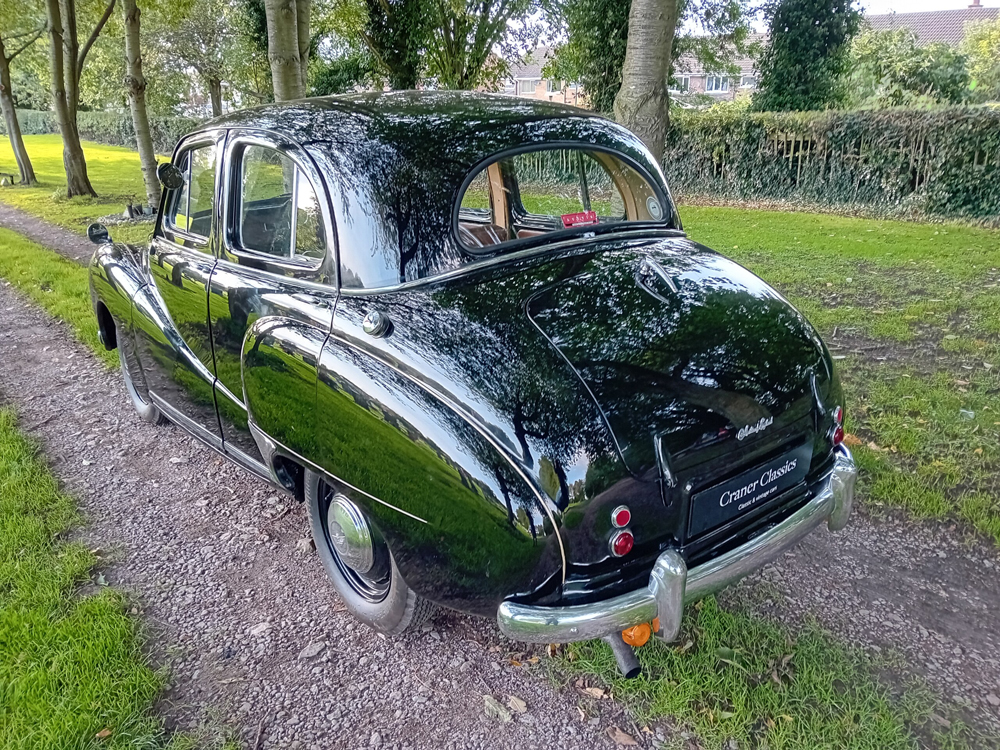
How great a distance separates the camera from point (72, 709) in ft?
8.02

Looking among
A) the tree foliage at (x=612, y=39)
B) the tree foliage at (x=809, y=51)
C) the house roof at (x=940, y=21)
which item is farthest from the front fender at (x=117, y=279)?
the house roof at (x=940, y=21)

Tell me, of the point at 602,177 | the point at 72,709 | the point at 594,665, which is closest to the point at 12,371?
the point at 72,709

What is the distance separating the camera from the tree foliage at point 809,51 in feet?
51.3

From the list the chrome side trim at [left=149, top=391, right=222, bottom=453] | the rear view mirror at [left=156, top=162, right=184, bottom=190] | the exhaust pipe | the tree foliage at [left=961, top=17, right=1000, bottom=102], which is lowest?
the exhaust pipe

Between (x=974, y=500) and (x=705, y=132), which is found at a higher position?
(x=705, y=132)

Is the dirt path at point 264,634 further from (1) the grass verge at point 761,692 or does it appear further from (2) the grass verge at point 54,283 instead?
(2) the grass verge at point 54,283

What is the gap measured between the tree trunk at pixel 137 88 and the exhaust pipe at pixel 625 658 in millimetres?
11139

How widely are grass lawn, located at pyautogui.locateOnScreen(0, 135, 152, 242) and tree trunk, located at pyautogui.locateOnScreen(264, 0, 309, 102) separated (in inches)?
179

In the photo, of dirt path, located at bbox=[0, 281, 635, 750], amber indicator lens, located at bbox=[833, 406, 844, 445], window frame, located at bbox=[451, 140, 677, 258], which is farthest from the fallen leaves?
window frame, located at bbox=[451, 140, 677, 258]

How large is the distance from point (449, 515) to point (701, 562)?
859 millimetres

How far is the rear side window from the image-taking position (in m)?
3.33

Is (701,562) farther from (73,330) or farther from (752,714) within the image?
(73,330)

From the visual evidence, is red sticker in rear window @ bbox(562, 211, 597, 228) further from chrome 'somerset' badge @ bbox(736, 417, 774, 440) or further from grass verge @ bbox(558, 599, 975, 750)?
grass verge @ bbox(558, 599, 975, 750)

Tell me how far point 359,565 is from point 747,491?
145 centimetres
